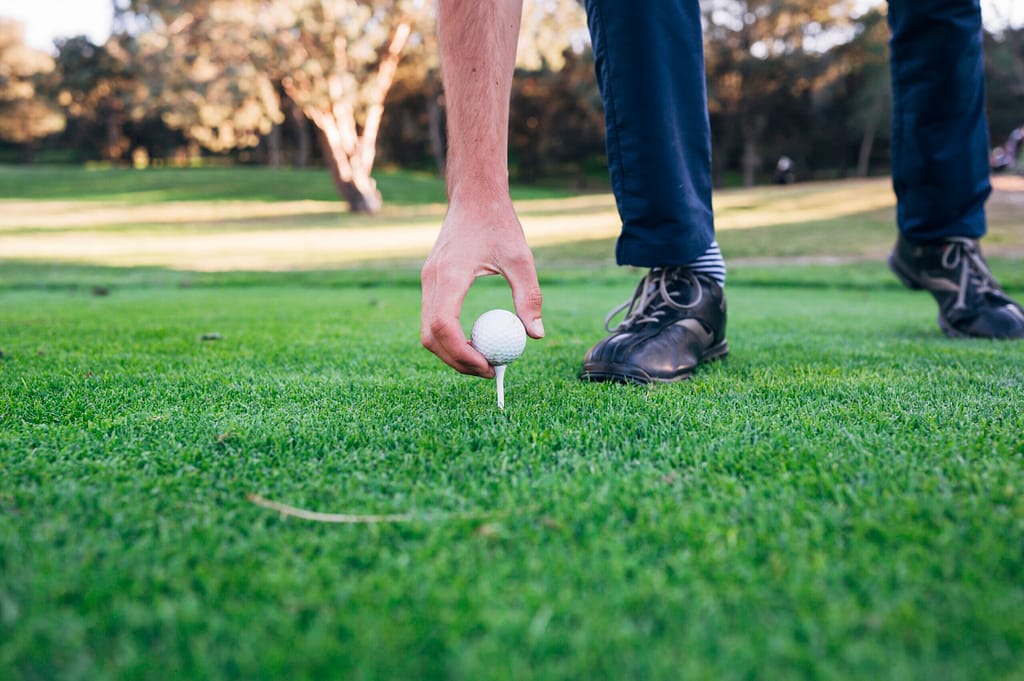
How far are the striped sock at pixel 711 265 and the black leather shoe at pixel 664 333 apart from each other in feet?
0.06

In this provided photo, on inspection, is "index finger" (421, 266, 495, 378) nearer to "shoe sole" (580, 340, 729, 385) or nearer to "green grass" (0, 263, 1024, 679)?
"green grass" (0, 263, 1024, 679)

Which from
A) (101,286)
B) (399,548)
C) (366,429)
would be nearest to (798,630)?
(399,548)

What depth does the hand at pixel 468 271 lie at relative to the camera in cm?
126

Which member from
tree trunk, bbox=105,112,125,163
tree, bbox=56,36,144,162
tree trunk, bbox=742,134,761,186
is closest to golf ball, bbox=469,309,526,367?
tree trunk, bbox=742,134,761,186

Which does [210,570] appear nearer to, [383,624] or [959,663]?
[383,624]

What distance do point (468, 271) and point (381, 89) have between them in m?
19.9

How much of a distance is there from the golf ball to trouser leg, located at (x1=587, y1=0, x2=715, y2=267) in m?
0.63

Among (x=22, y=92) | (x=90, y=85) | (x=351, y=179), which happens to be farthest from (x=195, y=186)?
(x=22, y=92)

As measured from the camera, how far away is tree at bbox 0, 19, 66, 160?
40531mm

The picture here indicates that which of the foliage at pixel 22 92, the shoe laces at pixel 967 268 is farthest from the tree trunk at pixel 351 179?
the foliage at pixel 22 92

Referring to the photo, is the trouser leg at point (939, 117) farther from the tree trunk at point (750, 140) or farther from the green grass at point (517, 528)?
the tree trunk at point (750, 140)

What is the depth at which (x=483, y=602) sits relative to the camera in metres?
0.68

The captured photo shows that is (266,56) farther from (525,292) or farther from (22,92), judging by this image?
(22,92)

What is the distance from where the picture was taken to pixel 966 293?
8.44 feet
